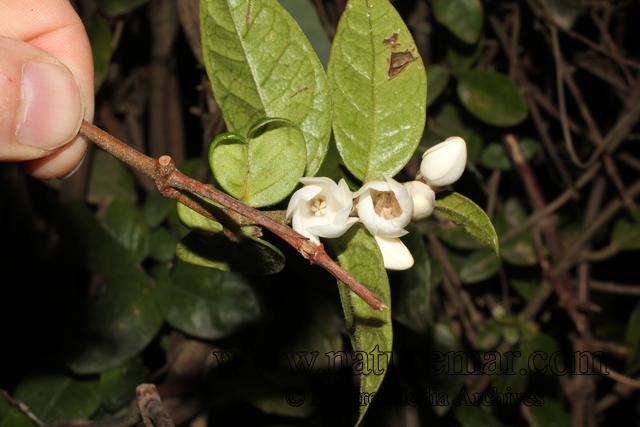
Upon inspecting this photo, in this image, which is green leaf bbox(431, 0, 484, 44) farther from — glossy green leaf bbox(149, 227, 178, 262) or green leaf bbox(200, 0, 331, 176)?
glossy green leaf bbox(149, 227, 178, 262)

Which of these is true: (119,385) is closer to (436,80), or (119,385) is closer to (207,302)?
(207,302)

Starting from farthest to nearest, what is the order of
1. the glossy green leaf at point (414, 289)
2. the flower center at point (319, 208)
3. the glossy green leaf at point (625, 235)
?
the glossy green leaf at point (625, 235), the glossy green leaf at point (414, 289), the flower center at point (319, 208)

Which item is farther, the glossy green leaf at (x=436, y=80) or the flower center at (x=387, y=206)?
the glossy green leaf at (x=436, y=80)

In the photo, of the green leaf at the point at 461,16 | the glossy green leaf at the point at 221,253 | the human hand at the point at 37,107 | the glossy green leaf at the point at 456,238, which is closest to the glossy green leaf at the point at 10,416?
the human hand at the point at 37,107

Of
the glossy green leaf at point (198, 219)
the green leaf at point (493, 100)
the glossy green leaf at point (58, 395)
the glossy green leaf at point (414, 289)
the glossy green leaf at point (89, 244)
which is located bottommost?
the glossy green leaf at point (58, 395)

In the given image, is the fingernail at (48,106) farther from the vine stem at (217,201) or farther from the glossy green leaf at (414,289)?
the glossy green leaf at (414,289)

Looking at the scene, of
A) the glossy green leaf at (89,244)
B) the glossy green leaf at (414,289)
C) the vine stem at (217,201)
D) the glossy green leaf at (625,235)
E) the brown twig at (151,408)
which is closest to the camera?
the vine stem at (217,201)

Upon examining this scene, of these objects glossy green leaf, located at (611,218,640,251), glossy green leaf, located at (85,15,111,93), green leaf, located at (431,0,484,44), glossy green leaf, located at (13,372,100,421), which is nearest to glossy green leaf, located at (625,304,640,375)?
glossy green leaf, located at (611,218,640,251)
